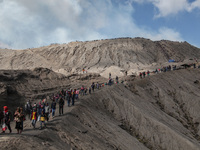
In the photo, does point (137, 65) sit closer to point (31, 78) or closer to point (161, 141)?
point (31, 78)

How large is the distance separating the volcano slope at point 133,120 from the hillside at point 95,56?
22662 millimetres

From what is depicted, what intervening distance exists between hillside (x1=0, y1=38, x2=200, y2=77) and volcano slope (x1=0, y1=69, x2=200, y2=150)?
22662 mm

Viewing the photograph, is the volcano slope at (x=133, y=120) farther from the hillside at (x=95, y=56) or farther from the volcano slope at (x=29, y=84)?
the hillside at (x=95, y=56)

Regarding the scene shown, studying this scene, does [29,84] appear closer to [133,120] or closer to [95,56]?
[133,120]

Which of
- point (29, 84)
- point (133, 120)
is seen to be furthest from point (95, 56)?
point (133, 120)

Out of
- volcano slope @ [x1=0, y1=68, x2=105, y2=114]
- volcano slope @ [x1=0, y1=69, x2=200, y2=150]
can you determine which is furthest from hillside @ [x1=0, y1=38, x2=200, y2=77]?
volcano slope @ [x1=0, y1=69, x2=200, y2=150]

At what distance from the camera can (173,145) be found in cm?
2266

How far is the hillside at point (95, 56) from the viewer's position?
214 feet

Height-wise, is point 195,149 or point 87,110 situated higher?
point 87,110

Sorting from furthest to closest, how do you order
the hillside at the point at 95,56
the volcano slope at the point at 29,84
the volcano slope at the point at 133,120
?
the hillside at the point at 95,56, the volcano slope at the point at 29,84, the volcano slope at the point at 133,120

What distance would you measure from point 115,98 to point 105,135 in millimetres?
10526

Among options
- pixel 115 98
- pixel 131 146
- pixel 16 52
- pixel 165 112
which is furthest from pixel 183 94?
pixel 16 52

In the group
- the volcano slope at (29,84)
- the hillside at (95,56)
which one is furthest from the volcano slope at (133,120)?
the hillside at (95,56)

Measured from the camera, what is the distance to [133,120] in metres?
24.5
